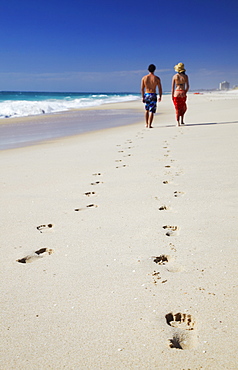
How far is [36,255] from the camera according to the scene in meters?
2.23

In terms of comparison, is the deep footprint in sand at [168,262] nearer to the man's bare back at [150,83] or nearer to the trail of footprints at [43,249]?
the trail of footprints at [43,249]

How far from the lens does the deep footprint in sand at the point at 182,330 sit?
4.65ft

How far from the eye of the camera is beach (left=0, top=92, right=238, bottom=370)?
1.39m

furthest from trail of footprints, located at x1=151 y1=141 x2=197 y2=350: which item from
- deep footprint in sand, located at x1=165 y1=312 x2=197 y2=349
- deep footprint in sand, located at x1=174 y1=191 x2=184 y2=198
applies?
deep footprint in sand, located at x1=174 y1=191 x2=184 y2=198

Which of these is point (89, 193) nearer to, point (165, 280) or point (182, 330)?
point (165, 280)

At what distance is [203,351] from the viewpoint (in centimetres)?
136

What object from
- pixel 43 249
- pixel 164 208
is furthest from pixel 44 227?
pixel 164 208

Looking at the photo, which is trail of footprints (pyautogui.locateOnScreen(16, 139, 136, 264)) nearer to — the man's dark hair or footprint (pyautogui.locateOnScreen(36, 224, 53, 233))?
footprint (pyautogui.locateOnScreen(36, 224, 53, 233))

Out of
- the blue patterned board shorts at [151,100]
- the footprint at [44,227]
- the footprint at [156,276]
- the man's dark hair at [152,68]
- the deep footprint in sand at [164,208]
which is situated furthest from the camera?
the blue patterned board shorts at [151,100]

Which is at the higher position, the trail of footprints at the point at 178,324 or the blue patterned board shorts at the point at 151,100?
the blue patterned board shorts at the point at 151,100

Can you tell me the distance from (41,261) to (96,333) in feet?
2.58

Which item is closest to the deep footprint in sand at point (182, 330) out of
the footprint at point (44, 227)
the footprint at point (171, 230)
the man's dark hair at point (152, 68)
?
the footprint at point (171, 230)

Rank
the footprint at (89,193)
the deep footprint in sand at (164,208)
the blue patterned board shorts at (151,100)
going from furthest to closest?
the blue patterned board shorts at (151,100), the footprint at (89,193), the deep footprint in sand at (164,208)

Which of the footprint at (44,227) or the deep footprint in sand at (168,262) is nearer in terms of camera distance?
the deep footprint in sand at (168,262)
